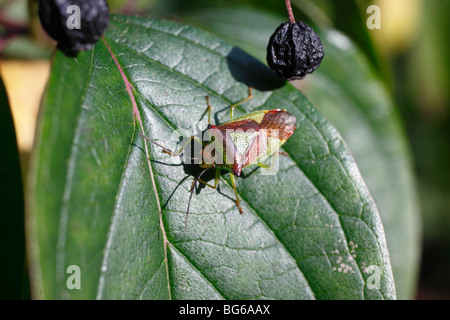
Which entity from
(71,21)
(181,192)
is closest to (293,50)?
(181,192)

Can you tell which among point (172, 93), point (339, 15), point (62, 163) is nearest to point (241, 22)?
point (339, 15)

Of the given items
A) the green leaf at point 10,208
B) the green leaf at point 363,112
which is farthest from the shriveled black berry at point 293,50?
the green leaf at point 10,208

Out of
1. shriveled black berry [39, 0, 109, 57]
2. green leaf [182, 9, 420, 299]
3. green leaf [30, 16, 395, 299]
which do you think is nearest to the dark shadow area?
green leaf [30, 16, 395, 299]

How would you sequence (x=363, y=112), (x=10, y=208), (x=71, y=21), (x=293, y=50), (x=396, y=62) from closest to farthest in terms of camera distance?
(x=71, y=21) → (x=10, y=208) → (x=293, y=50) → (x=363, y=112) → (x=396, y=62)

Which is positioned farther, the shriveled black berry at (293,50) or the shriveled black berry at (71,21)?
the shriveled black berry at (293,50)

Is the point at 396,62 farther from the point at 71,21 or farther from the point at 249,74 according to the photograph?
the point at 71,21

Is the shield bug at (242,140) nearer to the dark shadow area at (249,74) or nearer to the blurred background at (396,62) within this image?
the dark shadow area at (249,74)
